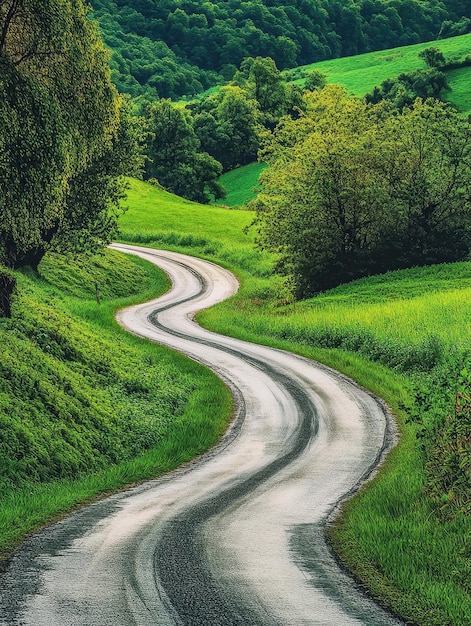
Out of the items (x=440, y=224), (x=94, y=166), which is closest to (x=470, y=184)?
(x=440, y=224)

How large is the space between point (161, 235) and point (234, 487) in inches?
2563

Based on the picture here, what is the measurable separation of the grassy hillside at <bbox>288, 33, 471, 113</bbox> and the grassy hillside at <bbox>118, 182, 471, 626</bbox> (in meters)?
67.1

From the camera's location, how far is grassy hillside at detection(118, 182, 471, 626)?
8.77m

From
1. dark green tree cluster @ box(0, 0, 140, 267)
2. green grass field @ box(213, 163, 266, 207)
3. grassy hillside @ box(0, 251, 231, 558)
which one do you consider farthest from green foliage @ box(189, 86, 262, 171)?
dark green tree cluster @ box(0, 0, 140, 267)

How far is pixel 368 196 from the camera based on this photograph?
142 feet

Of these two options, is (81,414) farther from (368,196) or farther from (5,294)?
(368,196)

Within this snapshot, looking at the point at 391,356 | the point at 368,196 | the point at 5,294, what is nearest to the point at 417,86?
the point at 368,196

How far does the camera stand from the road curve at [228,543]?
7.78m

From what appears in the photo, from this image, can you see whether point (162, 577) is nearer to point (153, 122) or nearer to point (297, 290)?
point (297, 290)

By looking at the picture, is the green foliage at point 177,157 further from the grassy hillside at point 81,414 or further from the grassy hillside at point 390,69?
the grassy hillside at point 81,414

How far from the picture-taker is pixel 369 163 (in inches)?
1759

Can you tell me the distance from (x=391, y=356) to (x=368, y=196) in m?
17.6

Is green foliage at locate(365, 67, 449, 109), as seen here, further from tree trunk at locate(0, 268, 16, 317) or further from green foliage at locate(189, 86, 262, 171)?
tree trunk at locate(0, 268, 16, 317)

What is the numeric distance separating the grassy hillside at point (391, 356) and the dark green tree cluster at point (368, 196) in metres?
2.04
